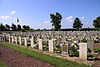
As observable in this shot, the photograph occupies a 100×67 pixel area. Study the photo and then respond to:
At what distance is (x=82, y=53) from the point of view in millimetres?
10398

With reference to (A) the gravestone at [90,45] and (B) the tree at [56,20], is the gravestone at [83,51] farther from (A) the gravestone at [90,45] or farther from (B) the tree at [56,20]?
(B) the tree at [56,20]

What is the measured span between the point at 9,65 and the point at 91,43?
6.80 m

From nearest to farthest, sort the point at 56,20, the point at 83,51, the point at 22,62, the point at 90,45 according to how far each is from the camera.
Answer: the point at 22,62, the point at 83,51, the point at 90,45, the point at 56,20

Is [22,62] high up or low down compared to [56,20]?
down

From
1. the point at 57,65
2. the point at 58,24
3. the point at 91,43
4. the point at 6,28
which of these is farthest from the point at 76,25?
the point at 57,65

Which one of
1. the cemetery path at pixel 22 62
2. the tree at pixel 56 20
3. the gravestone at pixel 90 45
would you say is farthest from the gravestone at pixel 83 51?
the tree at pixel 56 20

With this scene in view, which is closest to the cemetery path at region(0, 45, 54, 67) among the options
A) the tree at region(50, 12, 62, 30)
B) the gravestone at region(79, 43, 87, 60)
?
the gravestone at region(79, 43, 87, 60)

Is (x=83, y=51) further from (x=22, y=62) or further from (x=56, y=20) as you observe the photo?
(x=56, y=20)

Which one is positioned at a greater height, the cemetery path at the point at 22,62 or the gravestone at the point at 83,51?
the gravestone at the point at 83,51

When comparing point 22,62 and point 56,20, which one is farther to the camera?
point 56,20

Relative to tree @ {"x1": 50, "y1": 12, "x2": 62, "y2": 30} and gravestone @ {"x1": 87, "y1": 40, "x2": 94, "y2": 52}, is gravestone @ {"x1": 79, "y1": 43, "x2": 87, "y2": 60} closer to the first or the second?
gravestone @ {"x1": 87, "y1": 40, "x2": 94, "y2": 52}

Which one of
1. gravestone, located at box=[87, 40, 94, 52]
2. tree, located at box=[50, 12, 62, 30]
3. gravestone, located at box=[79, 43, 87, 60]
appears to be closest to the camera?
gravestone, located at box=[79, 43, 87, 60]

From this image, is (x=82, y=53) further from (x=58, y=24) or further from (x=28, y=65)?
(x=58, y=24)

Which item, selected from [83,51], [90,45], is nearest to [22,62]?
[83,51]
